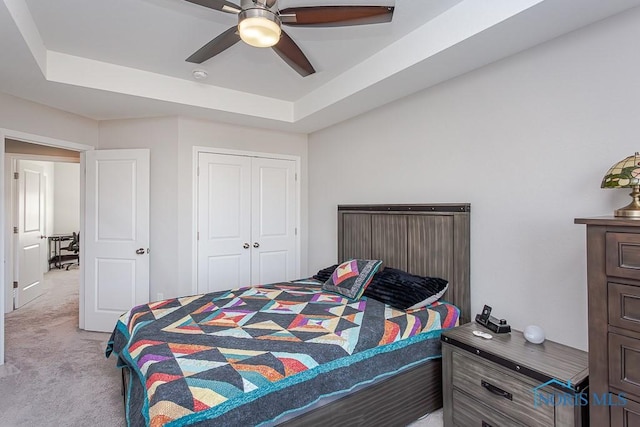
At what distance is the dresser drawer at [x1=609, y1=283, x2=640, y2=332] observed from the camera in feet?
4.23

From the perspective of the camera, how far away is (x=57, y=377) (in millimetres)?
2680

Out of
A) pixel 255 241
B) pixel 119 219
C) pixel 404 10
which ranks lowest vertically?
pixel 255 241

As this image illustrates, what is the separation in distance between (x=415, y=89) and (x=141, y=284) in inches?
139

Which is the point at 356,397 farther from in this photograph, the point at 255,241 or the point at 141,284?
the point at 141,284

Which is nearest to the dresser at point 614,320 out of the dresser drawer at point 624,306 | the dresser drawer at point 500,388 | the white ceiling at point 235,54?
the dresser drawer at point 624,306

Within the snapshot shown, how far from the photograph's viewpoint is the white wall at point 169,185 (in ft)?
12.0

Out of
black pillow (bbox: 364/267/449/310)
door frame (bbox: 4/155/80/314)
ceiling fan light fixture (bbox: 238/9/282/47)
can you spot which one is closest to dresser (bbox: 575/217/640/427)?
black pillow (bbox: 364/267/449/310)

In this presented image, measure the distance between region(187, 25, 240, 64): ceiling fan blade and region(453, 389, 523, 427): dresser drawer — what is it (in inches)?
98.5

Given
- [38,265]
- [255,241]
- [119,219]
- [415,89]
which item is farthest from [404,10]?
[38,265]

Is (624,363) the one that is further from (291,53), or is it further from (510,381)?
(291,53)

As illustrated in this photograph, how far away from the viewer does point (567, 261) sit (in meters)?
1.94

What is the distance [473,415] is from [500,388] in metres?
0.27

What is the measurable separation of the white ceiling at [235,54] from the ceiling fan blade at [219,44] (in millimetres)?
286

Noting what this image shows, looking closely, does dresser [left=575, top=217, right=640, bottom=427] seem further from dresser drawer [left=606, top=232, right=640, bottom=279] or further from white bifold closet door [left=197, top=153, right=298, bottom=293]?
white bifold closet door [left=197, top=153, right=298, bottom=293]
